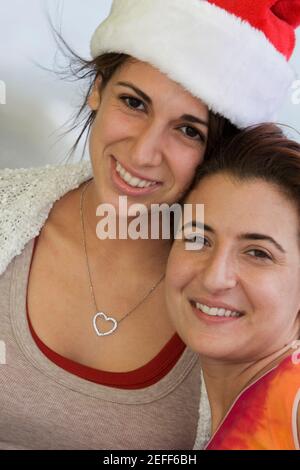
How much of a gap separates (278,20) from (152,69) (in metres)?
0.21

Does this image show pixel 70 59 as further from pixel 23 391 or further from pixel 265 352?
pixel 265 352

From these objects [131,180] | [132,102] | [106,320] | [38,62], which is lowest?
[106,320]

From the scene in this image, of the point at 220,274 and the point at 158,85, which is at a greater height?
the point at 158,85

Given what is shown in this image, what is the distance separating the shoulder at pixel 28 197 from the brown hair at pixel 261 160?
13.2 inches

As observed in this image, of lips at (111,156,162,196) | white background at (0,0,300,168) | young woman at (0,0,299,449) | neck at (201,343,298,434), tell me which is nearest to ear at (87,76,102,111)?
young woman at (0,0,299,449)

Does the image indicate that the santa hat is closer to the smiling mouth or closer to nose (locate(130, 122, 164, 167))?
nose (locate(130, 122, 164, 167))

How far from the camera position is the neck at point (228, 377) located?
110cm

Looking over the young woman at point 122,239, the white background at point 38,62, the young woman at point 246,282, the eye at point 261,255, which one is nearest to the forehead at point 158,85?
the young woman at point 122,239

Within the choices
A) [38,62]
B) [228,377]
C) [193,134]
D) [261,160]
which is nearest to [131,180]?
[193,134]

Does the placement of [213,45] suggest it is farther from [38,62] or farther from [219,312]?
[38,62]

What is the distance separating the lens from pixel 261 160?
43.4 inches

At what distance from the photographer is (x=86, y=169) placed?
1.48m

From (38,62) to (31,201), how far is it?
41cm

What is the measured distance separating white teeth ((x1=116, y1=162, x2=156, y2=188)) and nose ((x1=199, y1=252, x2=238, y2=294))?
23 cm
